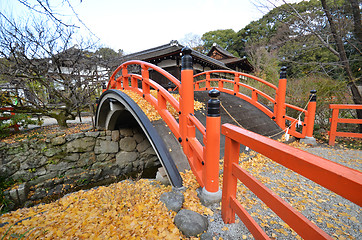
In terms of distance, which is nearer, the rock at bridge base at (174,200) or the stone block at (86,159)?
the rock at bridge base at (174,200)

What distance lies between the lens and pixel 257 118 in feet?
16.3

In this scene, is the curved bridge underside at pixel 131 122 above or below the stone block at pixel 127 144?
above

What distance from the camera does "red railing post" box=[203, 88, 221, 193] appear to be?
201 cm

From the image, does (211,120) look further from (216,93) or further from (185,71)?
(185,71)

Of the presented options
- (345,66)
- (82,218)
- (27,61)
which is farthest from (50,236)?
(345,66)

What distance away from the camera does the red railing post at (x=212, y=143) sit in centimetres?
201

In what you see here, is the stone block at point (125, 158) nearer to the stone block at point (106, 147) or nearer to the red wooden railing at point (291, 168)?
the stone block at point (106, 147)

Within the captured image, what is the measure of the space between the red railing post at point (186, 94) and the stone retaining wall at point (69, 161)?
224 inches

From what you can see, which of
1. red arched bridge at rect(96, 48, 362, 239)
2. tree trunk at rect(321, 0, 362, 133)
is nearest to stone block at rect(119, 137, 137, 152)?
red arched bridge at rect(96, 48, 362, 239)

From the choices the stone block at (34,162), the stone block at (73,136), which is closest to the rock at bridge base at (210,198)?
the stone block at (73,136)

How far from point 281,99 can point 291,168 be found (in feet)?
14.3

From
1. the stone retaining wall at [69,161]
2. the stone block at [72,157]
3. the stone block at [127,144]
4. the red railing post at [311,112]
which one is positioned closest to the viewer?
the red railing post at [311,112]

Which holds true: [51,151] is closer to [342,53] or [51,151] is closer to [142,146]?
[142,146]

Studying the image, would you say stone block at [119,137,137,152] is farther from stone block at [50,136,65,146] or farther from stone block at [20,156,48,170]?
stone block at [20,156,48,170]
